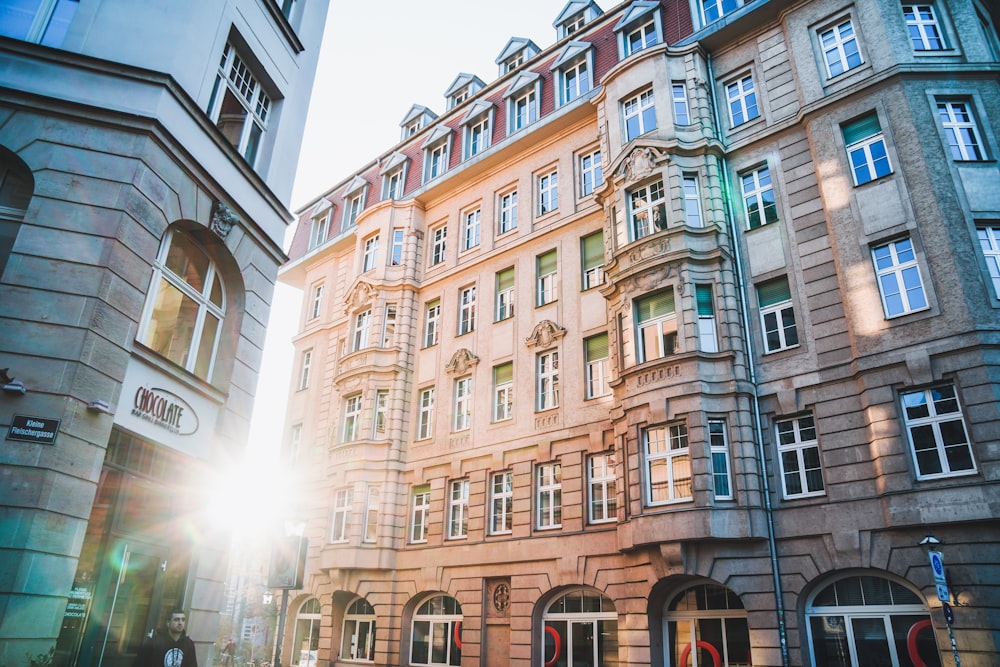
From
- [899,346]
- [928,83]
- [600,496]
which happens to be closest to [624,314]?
[600,496]

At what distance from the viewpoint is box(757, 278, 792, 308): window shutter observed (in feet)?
57.5

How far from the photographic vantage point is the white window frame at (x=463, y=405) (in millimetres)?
24250

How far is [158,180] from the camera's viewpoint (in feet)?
36.3

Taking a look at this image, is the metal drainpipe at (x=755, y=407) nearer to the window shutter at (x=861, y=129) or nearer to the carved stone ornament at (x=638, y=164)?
the carved stone ornament at (x=638, y=164)

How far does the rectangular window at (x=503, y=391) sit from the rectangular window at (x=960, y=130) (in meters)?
14.1

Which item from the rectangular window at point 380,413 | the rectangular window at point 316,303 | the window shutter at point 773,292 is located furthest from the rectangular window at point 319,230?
the window shutter at point 773,292

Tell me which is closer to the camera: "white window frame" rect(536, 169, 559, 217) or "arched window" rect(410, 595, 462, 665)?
"arched window" rect(410, 595, 462, 665)

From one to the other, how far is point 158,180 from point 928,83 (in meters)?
17.6

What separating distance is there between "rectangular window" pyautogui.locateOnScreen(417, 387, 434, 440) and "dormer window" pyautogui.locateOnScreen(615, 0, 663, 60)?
1432cm

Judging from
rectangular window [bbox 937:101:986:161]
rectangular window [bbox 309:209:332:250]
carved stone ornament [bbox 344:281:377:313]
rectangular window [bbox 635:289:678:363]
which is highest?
rectangular window [bbox 309:209:332:250]

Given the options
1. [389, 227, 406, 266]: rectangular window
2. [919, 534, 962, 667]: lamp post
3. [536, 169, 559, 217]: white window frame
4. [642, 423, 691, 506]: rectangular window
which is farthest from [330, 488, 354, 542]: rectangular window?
[919, 534, 962, 667]: lamp post

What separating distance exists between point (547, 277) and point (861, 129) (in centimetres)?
1066

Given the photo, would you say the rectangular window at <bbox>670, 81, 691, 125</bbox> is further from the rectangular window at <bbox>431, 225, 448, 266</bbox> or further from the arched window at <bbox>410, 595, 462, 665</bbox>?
the arched window at <bbox>410, 595, 462, 665</bbox>

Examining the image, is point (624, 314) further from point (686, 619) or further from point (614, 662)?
point (614, 662)
